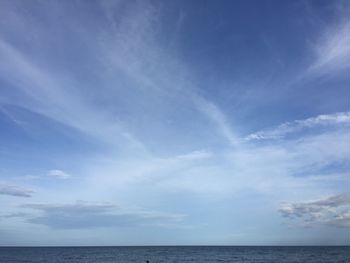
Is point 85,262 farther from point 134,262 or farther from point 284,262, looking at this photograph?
point 284,262

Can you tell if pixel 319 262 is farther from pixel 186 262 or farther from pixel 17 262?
pixel 17 262

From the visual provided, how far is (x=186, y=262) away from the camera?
4031 inches

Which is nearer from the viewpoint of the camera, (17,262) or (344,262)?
(344,262)

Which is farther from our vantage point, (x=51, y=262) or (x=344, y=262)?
(x=51, y=262)

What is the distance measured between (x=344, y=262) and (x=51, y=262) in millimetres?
78107

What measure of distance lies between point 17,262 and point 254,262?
2603 inches

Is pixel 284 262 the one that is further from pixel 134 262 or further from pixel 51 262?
pixel 51 262

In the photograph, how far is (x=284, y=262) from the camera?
313 feet

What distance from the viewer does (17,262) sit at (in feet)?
327

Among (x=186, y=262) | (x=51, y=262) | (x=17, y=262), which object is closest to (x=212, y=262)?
(x=186, y=262)

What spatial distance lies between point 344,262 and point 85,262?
2715 inches

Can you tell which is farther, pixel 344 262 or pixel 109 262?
pixel 109 262

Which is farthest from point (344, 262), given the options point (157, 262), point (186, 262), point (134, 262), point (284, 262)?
point (134, 262)

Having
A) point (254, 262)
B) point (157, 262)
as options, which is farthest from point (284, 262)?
point (157, 262)
